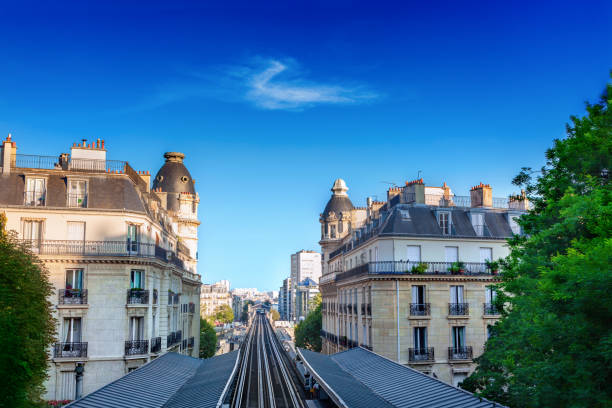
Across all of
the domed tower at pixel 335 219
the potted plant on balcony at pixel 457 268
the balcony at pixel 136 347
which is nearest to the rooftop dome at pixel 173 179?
the domed tower at pixel 335 219

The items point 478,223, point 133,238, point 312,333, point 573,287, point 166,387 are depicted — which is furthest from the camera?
point 312,333

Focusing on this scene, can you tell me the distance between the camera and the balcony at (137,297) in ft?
107

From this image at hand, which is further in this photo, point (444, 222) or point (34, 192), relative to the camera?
point (444, 222)

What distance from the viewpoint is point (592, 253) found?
40.9ft

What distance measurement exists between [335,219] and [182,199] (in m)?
21.4

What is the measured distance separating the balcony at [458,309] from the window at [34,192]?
28483mm

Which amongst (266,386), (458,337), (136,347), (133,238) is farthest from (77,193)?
(458,337)

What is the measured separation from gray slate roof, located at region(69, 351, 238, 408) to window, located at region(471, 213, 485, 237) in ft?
68.6

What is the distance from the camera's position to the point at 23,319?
747 inches

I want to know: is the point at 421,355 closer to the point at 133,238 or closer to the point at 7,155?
the point at 133,238

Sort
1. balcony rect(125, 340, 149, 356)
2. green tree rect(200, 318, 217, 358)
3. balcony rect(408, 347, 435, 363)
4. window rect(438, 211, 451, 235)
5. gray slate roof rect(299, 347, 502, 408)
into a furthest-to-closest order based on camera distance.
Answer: green tree rect(200, 318, 217, 358) < window rect(438, 211, 451, 235) < balcony rect(408, 347, 435, 363) < balcony rect(125, 340, 149, 356) < gray slate roof rect(299, 347, 502, 408)

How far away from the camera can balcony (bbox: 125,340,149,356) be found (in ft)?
106

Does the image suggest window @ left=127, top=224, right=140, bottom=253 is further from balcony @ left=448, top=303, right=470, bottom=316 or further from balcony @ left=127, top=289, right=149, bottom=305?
balcony @ left=448, top=303, right=470, bottom=316

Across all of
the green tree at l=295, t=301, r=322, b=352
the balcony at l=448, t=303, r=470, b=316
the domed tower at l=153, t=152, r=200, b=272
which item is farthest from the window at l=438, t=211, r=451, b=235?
the green tree at l=295, t=301, r=322, b=352
